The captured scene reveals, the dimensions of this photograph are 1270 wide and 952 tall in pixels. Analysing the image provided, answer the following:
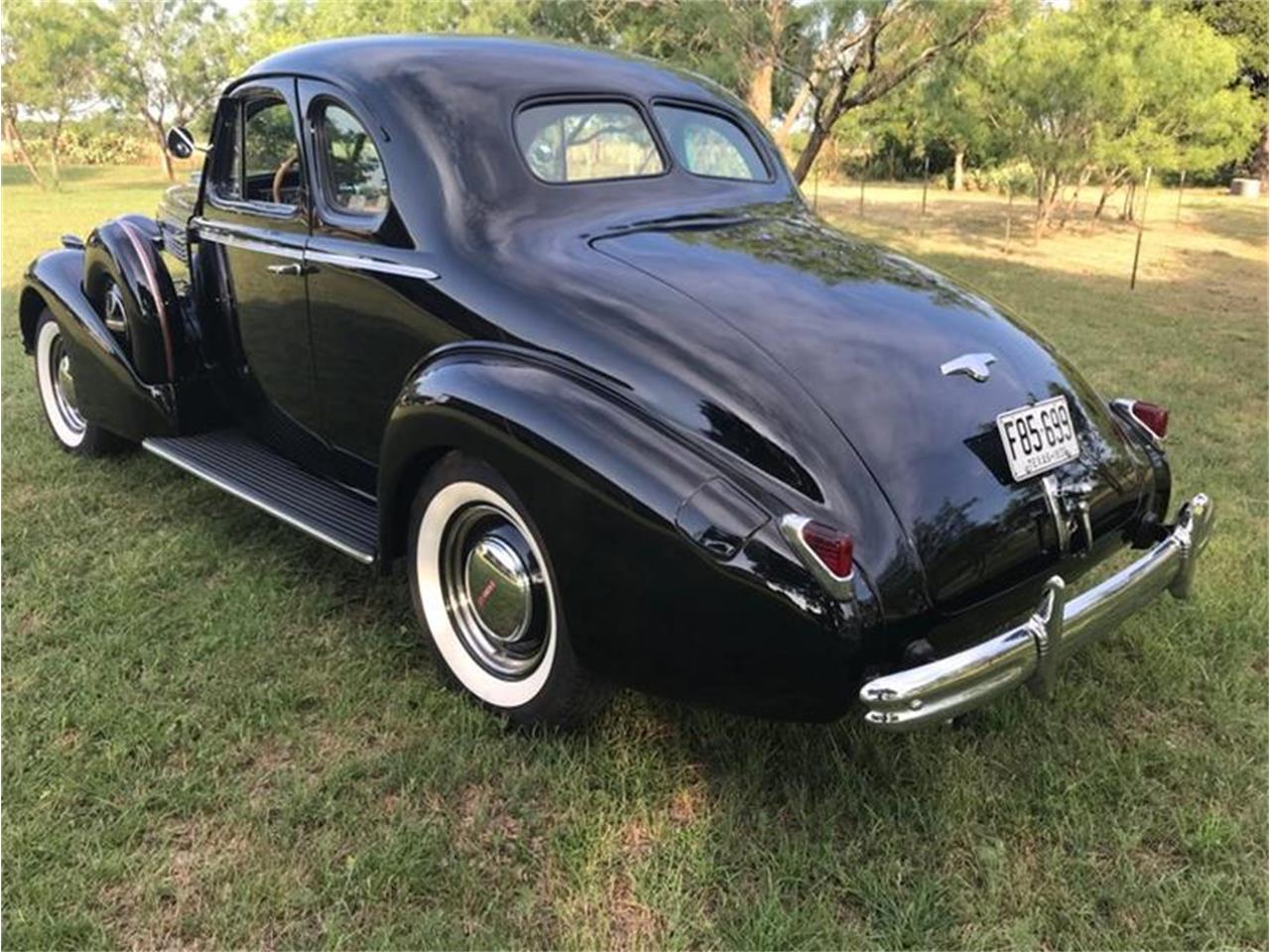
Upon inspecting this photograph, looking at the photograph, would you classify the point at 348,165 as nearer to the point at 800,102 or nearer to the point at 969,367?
the point at 969,367

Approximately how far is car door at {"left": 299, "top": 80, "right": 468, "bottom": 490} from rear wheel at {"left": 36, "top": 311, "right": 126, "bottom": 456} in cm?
194

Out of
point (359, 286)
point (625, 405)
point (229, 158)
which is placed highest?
point (229, 158)

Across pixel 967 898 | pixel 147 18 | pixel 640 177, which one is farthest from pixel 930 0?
pixel 147 18

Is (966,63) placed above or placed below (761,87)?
above

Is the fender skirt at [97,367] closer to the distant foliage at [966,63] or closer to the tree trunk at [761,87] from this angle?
the distant foliage at [966,63]

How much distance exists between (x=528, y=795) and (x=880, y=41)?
41.7 feet

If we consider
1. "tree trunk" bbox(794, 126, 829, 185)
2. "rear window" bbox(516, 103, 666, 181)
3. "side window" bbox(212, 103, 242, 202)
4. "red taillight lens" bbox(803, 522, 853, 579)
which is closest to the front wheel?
"red taillight lens" bbox(803, 522, 853, 579)

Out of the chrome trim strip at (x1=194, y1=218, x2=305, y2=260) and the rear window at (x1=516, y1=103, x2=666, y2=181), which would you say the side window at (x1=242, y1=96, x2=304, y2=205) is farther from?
the rear window at (x1=516, y1=103, x2=666, y2=181)

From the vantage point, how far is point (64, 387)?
5016mm

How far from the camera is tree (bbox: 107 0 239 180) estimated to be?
38.2 m

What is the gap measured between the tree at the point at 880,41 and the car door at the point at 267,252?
9.48 m

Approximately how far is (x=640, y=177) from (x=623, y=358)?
1.11 meters

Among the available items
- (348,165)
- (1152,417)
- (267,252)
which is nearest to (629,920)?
(1152,417)

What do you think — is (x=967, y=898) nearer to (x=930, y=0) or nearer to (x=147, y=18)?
(x=930, y=0)
